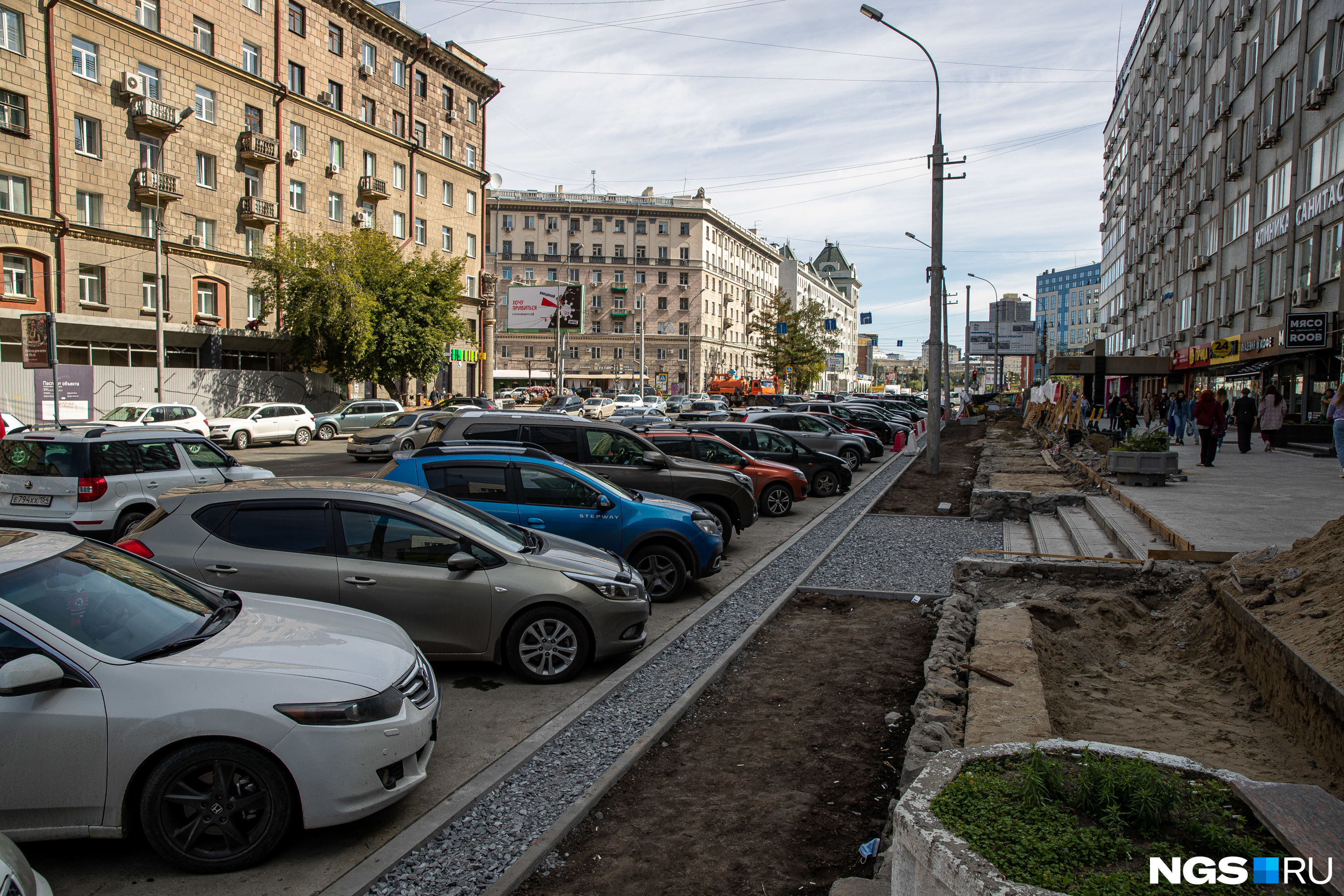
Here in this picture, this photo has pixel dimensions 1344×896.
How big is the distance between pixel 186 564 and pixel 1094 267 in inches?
6624

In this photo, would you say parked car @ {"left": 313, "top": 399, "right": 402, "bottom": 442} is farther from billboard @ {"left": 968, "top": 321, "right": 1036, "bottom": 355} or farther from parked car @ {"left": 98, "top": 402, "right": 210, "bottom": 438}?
billboard @ {"left": 968, "top": 321, "right": 1036, "bottom": 355}

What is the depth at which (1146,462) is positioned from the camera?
14805mm

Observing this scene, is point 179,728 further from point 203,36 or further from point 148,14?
point 203,36

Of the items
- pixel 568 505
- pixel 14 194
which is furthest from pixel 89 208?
pixel 568 505

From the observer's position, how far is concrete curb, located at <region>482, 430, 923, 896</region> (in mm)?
3711

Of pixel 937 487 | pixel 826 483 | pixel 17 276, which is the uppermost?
pixel 17 276

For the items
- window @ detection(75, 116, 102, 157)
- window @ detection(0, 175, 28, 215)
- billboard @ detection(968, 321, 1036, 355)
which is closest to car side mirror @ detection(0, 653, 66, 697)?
window @ detection(0, 175, 28, 215)

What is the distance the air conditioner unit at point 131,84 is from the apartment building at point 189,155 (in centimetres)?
5

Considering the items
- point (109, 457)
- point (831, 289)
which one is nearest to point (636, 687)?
point (109, 457)

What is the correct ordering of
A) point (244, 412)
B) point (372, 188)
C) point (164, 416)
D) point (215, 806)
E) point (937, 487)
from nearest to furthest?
1. point (215, 806)
2. point (937, 487)
3. point (164, 416)
4. point (244, 412)
5. point (372, 188)

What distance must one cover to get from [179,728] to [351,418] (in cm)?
3358

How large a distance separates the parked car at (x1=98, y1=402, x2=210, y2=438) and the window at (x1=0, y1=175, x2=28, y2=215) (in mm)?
7952

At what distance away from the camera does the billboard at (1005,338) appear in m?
75.2

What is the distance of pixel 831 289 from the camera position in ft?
483
